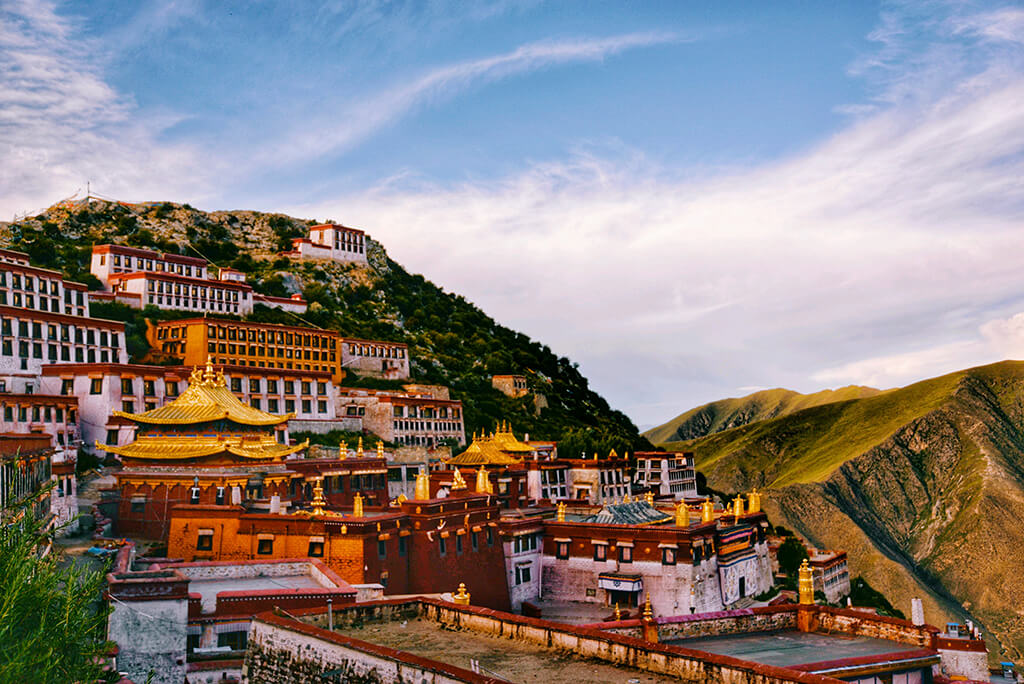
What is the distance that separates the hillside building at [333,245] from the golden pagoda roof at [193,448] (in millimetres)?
90631

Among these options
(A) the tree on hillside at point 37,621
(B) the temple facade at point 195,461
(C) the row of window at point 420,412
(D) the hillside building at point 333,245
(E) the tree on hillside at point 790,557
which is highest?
(D) the hillside building at point 333,245

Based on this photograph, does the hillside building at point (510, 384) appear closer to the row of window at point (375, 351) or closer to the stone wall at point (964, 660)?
the row of window at point (375, 351)

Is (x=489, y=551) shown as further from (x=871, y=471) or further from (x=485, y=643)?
(x=871, y=471)

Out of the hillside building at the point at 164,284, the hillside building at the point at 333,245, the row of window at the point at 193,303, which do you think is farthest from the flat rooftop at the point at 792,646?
the hillside building at the point at 333,245

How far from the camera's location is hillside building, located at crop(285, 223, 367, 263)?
465 feet

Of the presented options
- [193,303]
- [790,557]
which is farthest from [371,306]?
[790,557]

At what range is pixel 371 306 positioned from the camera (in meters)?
136

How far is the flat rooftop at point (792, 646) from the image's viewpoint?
82.5ft

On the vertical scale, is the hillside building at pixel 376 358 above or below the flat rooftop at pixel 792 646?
above

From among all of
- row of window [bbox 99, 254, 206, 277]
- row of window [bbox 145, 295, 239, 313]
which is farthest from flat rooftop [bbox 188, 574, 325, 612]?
row of window [bbox 99, 254, 206, 277]

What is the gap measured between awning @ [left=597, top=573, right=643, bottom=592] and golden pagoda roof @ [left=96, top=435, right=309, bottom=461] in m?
20.3

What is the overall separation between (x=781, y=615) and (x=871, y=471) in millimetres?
142321

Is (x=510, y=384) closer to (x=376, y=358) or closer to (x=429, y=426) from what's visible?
(x=376, y=358)

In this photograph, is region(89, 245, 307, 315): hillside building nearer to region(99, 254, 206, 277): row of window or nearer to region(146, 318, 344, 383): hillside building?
region(99, 254, 206, 277): row of window
